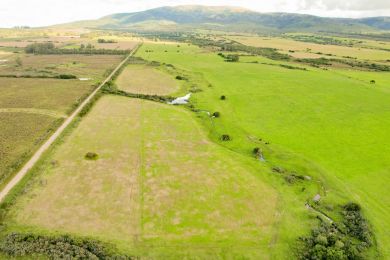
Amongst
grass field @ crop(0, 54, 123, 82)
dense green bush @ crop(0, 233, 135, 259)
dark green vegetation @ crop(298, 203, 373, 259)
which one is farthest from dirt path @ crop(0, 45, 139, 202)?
grass field @ crop(0, 54, 123, 82)

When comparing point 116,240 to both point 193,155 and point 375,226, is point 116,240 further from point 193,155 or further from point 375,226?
point 375,226

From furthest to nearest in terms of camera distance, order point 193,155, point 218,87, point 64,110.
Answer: point 218,87 < point 64,110 < point 193,155

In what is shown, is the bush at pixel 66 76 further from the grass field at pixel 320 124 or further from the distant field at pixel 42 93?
the grass field at pixel 320 124

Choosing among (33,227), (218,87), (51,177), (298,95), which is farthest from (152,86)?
(33,227)

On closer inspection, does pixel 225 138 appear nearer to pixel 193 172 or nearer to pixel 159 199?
pixel 193 172

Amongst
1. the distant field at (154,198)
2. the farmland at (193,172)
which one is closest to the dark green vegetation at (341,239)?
the farmland at (193,172)

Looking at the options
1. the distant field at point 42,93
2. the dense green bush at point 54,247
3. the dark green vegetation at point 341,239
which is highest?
the distant field at point 42,93

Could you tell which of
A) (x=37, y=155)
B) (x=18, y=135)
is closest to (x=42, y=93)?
(x=18, y=135)
